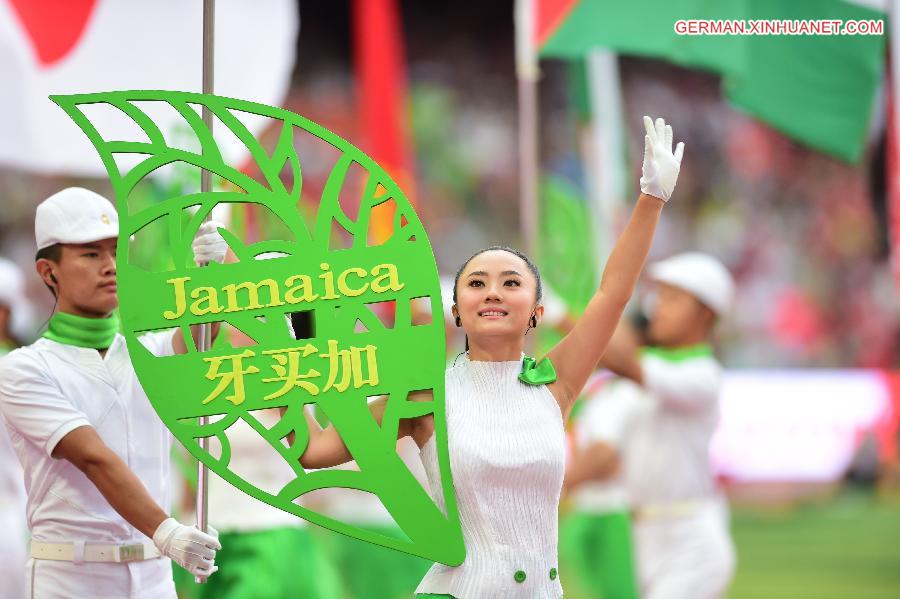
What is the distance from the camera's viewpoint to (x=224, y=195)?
9.46 feet

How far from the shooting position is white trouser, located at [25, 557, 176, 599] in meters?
3.21

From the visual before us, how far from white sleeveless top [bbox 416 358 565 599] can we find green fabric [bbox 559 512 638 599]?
3.47 meters

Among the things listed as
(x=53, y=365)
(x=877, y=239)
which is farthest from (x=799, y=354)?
(x=53, y=365)

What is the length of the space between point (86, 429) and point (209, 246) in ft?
1.63

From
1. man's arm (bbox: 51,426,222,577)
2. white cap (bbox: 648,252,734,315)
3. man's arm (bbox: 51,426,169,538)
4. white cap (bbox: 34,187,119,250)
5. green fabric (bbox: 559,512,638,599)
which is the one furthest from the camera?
green fabric (bbox: 559,512,638,599)

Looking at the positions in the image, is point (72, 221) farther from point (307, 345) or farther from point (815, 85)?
point (815, 85)

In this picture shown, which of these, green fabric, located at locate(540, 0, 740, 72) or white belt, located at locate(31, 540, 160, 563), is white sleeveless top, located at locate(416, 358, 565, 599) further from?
green fabric, located at locate(540, 0, 740, 72)

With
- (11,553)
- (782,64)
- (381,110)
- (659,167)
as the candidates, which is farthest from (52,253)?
(381,110)

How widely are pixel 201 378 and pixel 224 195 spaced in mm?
389

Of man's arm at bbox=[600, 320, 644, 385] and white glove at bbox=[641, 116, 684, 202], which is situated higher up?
white glove at bbox=[641, 116, 684, 202]

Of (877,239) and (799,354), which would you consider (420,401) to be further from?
(877,239)

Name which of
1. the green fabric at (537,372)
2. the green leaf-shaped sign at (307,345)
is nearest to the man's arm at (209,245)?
the green leaf-shaped sign at (307,345)

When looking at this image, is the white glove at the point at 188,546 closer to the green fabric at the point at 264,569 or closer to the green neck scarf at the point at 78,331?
the green neck scarf at the point at 78,331

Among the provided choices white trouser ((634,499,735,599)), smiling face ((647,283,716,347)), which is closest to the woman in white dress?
white trouser ((634,499,735,599))
